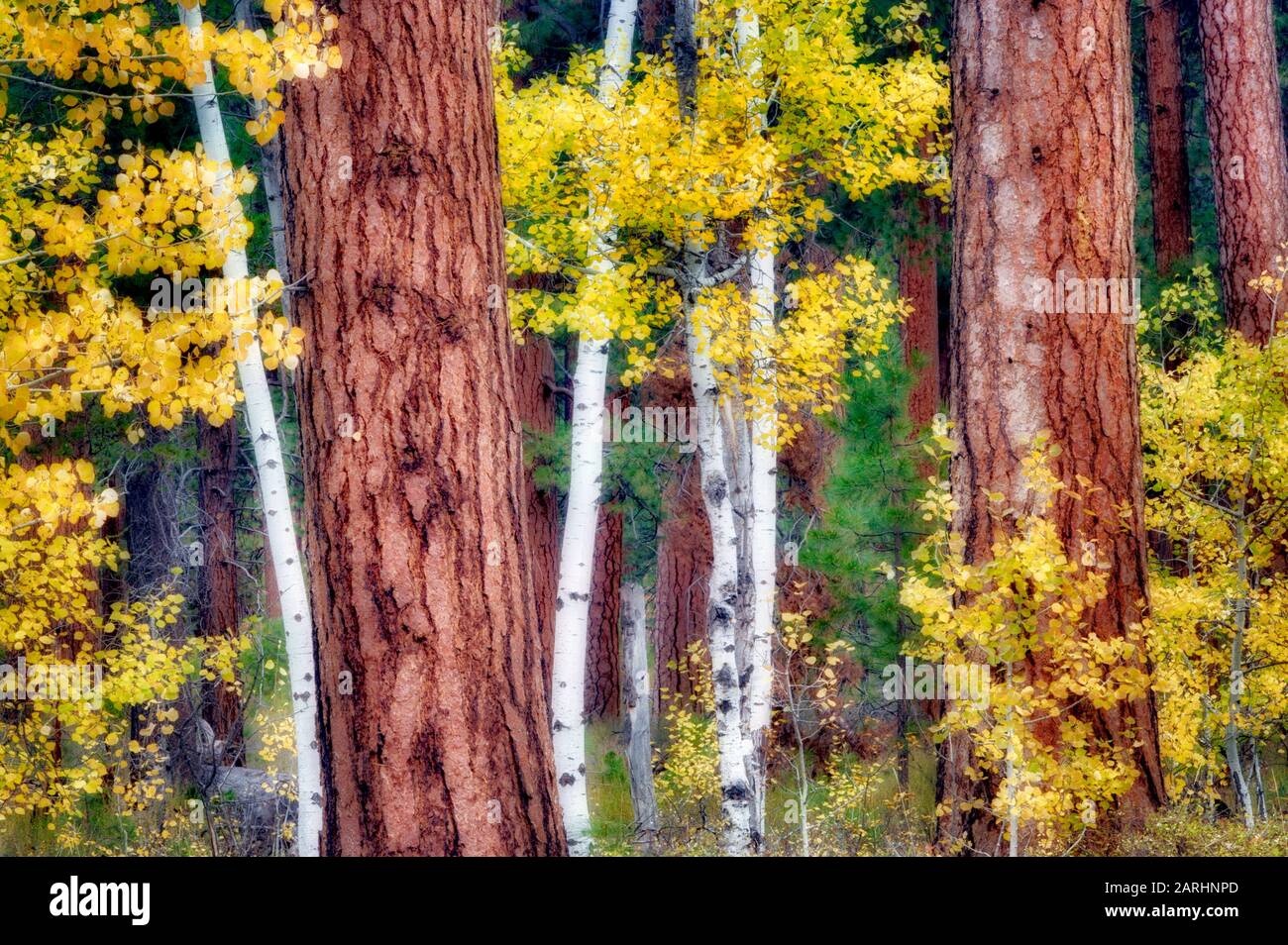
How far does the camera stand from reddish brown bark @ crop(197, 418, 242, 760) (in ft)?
39.7

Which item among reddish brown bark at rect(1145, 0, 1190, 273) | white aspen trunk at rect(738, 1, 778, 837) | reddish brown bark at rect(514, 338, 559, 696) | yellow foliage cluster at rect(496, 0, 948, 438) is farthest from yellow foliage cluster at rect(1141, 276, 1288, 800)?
reddish brown bark at rect(514, 338, 559, 696)

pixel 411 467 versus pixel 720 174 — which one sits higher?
pixel 720 174

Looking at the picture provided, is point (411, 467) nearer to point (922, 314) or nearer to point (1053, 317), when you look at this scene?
point (1053, 317)

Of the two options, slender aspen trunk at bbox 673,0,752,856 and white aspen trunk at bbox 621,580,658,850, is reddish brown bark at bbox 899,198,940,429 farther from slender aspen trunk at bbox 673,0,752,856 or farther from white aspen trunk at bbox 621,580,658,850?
white aspen trunk at bbox 621,580,658,850

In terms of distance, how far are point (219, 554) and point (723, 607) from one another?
618 centimetres

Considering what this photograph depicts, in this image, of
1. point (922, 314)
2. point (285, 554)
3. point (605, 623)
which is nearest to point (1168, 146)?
point (922, 314)

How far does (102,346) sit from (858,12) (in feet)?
23.4

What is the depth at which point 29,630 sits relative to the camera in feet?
24.5

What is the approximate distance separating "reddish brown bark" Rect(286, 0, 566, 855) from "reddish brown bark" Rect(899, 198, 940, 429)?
8.05 metres

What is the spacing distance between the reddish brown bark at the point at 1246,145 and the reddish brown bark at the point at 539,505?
6.14m

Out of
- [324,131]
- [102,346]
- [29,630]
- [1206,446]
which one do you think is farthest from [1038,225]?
[29,630]

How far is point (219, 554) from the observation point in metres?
12.1

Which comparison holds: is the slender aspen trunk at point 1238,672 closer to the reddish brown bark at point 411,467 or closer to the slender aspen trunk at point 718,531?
the slender aspen trunk at point 718,531

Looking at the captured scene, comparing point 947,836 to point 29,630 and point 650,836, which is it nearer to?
point 650,836
